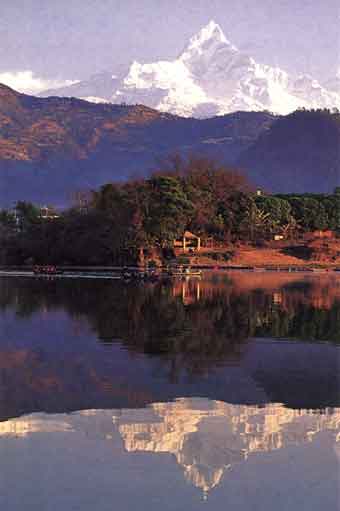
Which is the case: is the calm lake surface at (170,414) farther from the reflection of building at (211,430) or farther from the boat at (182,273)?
the boat at (182,273)

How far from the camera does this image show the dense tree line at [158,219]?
255 feet

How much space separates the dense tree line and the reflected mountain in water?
6114 cm

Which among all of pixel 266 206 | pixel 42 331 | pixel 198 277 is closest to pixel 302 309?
pixel 42 331

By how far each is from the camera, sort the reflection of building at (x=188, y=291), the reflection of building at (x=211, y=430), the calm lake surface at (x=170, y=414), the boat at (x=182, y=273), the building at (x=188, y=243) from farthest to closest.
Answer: the building at (x=188, y=243)
the boat at (x=182, y=273)
the reflection of building at (x=188, y=291)
the reflection of building at (x=211, y=430)
the calm lake surface at (x=170, y=414)

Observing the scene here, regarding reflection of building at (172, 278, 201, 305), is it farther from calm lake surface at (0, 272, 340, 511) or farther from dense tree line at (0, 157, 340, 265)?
dense tree line at (0, 157, 340, 265)

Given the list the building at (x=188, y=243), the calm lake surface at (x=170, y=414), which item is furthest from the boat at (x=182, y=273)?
the calm lake surface at (x=170, y=414)

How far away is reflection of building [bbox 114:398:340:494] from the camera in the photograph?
472 inches

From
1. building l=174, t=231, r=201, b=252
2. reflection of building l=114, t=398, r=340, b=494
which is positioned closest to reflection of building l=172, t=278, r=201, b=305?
reflection of building l=114, t=398, r=340, b=494

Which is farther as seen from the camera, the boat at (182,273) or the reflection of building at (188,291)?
the boat at (182,273)

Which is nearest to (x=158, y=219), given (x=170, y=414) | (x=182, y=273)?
(x=182, y=273)

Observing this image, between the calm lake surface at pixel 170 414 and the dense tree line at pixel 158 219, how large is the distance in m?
48.0

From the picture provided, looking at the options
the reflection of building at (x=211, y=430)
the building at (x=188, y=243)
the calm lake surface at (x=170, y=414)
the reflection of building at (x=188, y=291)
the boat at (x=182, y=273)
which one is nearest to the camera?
the calm lake surface at (x=170, y=414)

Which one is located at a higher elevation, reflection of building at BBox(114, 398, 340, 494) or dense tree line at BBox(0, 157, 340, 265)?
dense tree line at BBox(0, 157, 340, 265)

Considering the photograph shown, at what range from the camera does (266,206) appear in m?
97.1
